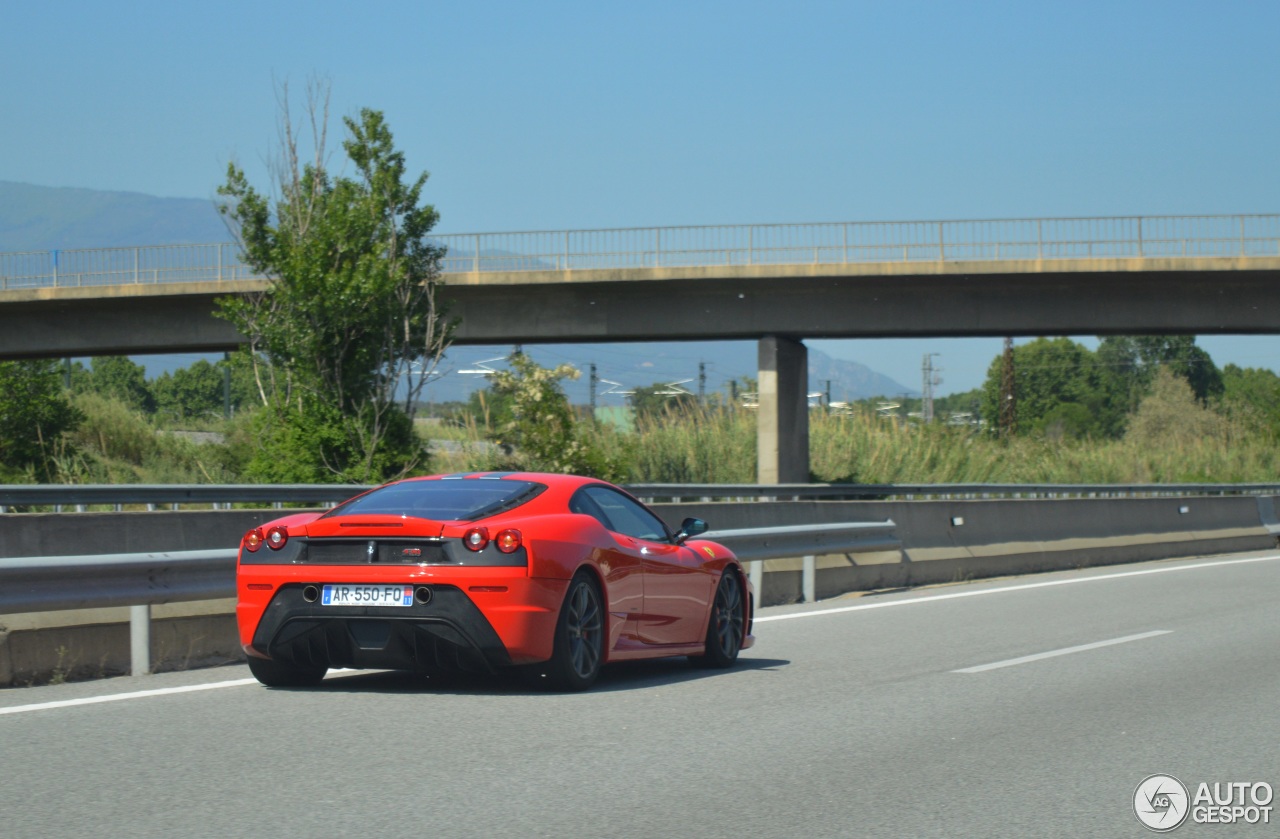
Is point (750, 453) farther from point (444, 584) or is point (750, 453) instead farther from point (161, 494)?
point (444, 584)

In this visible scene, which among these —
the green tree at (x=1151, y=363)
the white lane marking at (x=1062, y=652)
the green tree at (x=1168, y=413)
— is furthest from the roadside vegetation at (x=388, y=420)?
the green tree at (x=1151, y=363)

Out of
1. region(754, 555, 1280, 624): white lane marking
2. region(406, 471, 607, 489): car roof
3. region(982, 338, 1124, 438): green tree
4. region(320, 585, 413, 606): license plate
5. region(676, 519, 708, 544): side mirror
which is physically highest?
region(982, 338, 1124, 438): green tree

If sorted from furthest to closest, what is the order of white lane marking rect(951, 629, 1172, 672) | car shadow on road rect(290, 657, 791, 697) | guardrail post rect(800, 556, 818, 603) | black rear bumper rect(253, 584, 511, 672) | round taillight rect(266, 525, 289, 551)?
guardrail post rect(800, 556, 818, 603), white lane marking rect(951, 629, 1172, 672), car shadow on road rect(290, 657, 791, 697), round taillight rect(266, 525, 289, 551), black rear bumper rect(253, 584, 511, 672)

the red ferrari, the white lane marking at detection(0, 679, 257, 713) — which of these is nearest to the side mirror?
the red ferrari

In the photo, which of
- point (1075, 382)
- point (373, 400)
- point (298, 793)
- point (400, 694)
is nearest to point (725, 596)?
point (400, 694)

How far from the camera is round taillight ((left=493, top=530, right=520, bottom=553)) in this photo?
Answer: 25.8 feet

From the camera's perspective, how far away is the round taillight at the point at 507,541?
7.86 m

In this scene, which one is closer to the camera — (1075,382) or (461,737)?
(461,737)

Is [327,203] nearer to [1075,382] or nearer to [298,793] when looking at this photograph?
[298,793]

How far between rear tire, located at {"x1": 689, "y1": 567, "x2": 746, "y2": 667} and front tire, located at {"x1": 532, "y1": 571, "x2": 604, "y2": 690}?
1.40 m

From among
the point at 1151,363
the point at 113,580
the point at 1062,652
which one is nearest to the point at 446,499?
the point at 113,580

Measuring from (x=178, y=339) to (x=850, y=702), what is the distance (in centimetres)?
3625

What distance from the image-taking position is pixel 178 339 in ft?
137
